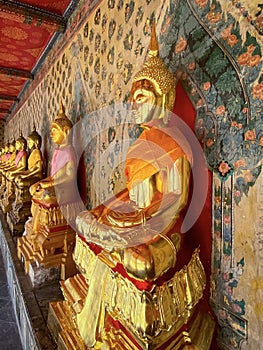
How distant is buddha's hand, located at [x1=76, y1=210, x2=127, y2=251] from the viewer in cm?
95

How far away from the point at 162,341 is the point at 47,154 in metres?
3.38

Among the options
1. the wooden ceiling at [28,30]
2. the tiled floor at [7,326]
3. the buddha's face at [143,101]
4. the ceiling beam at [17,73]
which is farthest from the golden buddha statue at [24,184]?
the buddha's face at [143,101]

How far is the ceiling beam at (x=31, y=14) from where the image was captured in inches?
101

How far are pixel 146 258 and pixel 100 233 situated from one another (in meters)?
0.24

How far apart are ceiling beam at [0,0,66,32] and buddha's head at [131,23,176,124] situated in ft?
6.82

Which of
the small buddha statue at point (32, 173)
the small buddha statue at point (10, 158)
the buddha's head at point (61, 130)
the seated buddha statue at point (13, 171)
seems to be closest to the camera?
the buddha's head at point (61, 130)

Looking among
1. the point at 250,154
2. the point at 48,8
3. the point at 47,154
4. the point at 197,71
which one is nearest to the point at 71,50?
the point at 48,8

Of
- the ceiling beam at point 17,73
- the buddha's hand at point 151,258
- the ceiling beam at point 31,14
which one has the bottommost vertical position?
the buddha's hand at point 151,258

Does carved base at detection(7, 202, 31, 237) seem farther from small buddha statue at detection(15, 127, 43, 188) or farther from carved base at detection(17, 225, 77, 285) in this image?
carved base at detection(17, 225, 77, 285)

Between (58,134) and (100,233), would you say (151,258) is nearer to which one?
(100,233)

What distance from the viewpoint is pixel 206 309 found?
1222 millimetres

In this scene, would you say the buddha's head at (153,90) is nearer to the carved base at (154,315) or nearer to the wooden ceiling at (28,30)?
the carved base at (154,315)

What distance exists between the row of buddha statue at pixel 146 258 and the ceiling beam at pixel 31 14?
82.4 inches

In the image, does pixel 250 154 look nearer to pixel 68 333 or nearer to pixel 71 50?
pixel 68 333
